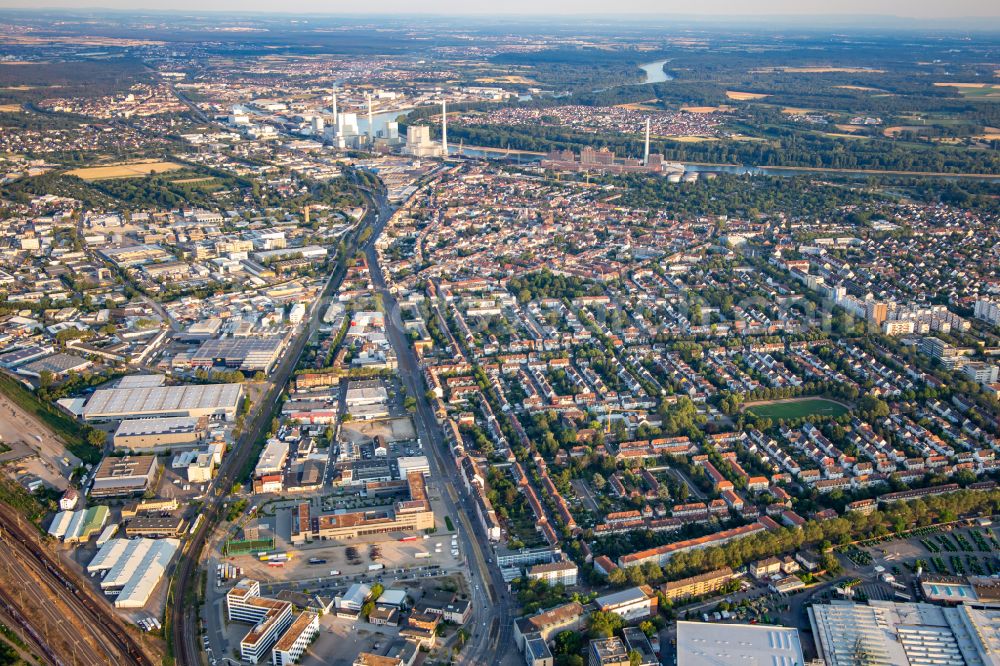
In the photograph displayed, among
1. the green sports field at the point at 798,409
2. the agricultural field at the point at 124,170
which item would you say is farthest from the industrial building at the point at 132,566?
the agricultural field at the point at 124,170

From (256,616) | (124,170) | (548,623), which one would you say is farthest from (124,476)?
(124,170)

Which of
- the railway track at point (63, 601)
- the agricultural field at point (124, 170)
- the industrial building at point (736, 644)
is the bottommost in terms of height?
the railway track at point (63, 601)

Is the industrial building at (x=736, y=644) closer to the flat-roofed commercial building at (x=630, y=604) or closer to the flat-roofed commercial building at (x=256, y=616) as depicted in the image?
the flat-roofed commercial building at (x=630, y=604)

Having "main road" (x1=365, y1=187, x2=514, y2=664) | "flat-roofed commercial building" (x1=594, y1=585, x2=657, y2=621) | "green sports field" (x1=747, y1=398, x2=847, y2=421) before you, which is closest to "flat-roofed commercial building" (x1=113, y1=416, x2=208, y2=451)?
"main road" (x1=365, y1=187, x2=514, y2=664)

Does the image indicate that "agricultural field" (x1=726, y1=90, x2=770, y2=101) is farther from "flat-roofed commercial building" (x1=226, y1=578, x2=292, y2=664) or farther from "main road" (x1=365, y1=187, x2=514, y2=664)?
"flat-roofed commercial building" (x1=226, y1=578, x2=292, y2=664)

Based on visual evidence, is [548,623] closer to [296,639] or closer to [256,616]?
[296,639]
